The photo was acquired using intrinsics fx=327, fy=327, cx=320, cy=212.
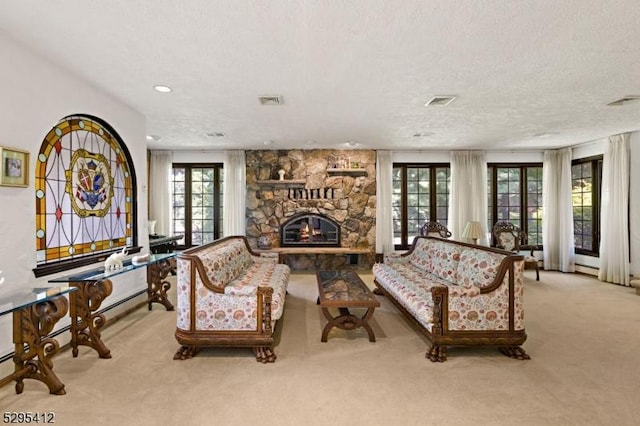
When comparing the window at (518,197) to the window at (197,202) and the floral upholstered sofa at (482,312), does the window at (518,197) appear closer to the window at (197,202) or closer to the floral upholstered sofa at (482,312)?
the floral upholstered sofa at (482,312)

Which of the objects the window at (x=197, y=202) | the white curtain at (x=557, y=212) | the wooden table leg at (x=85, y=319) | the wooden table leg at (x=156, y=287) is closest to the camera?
the wooden table leg at (x=85, y=319)

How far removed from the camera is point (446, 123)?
4.80 meters

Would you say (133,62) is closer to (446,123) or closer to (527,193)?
(446,123)

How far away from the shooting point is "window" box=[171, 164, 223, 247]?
279 inches

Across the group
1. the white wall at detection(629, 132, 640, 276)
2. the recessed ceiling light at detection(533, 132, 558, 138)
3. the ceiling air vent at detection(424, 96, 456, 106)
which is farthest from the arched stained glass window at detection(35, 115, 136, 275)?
the white wall at detection(629, 132, 640, 276)

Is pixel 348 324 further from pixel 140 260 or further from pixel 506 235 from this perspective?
pixel 506 235

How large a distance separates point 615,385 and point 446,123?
11.6 ft

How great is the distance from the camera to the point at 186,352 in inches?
113

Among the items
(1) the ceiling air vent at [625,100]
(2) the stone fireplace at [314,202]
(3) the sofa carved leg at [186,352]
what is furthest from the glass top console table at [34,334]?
(1) the ceiling air vent at [625,100]

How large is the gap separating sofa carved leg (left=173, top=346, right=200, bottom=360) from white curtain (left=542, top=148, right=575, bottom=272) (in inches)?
278

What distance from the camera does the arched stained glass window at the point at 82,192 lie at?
2.92 meters

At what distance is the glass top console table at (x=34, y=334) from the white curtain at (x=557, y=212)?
799 centimetres

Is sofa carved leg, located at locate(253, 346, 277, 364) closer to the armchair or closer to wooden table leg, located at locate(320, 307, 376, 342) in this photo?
wooden table leg, located at locate(320, 307, 376, 342)

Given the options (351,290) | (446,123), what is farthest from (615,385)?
(446,123)
